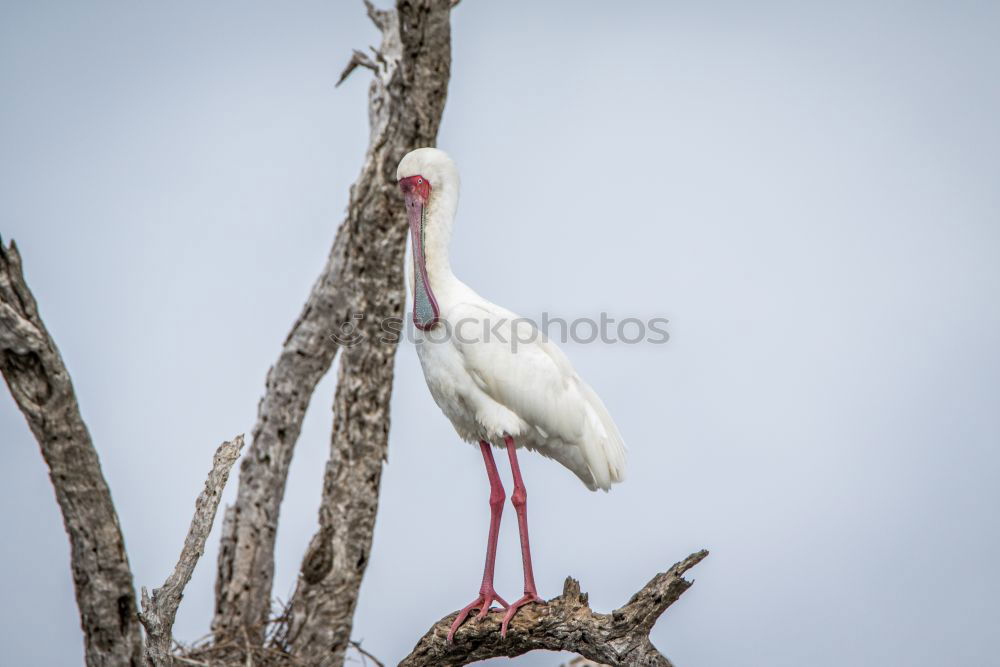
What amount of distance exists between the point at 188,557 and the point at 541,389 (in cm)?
224

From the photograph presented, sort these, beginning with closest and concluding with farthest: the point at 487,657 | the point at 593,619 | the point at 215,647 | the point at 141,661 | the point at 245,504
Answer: the point at 593,619, the point at 487,657, the point at 141,661, the point at 215,647, the point at 245,504

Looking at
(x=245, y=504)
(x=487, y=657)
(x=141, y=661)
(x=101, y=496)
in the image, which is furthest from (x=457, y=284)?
(x=245, y=504)

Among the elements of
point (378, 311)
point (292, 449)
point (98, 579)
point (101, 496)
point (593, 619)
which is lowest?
point (593, 619)

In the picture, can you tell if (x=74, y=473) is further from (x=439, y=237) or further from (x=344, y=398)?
(x=344, y=398)

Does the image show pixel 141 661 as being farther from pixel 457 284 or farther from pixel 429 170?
pixel 429 170

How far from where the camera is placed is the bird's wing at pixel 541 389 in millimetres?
6617

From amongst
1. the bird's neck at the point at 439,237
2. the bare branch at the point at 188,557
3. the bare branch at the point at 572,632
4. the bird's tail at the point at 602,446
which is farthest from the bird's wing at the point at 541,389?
the bare branch at the point at 188,557

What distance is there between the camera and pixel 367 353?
9570 millimetres

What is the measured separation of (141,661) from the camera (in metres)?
7.32

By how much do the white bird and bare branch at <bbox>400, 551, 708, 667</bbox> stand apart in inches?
6.8

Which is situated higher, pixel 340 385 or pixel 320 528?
pixel 340 385

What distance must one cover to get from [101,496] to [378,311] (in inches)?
124

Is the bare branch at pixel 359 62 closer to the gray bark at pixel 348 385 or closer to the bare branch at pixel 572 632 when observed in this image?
the gray bark at pixel 348 385

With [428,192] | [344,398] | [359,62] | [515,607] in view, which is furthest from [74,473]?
[359,62]
